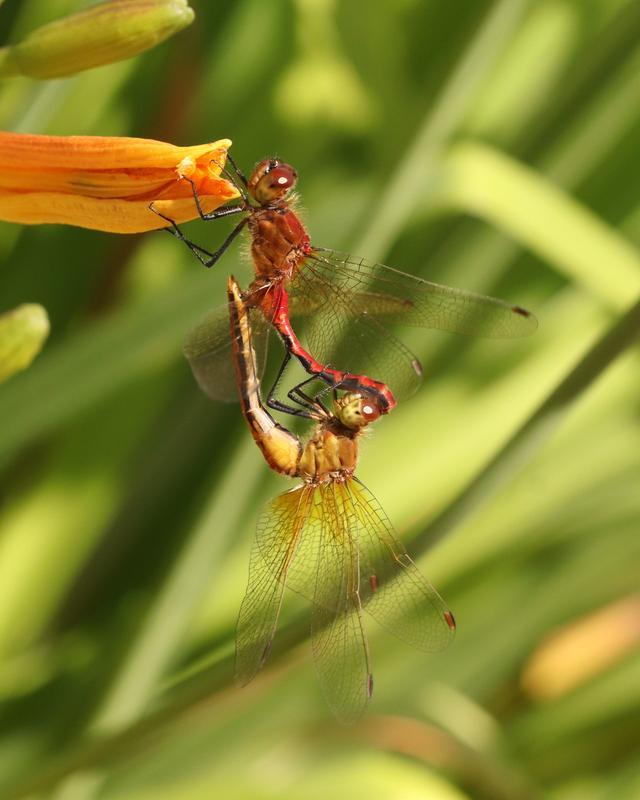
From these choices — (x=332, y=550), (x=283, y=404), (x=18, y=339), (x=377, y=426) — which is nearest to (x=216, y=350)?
(x=283, y=404)

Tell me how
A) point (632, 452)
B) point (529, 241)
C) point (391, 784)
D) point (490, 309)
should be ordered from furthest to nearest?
point (632, 452), point (391, 784), point (529, 241), point (490, 309)

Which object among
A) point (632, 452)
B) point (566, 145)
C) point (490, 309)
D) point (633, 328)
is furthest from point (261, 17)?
point (633, 328)

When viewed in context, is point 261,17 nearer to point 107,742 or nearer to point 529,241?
point 529,241

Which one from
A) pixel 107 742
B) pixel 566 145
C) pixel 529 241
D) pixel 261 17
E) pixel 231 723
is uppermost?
pixel 261 17

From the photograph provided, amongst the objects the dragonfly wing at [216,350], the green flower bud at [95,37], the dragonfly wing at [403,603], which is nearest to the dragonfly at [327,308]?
the dragonfly wing at [216,350]

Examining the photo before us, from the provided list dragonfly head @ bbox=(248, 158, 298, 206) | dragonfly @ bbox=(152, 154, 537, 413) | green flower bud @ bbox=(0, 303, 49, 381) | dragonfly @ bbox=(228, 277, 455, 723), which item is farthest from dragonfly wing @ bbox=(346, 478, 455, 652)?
green flower bud @ bbox=(0, 303, 49, 381)

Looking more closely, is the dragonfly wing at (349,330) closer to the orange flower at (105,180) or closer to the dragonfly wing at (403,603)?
the dragonfly wing at (403,603)

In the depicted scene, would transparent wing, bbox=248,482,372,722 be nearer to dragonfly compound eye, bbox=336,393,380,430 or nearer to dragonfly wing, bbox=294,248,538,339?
dragonfly compound eye, bbox=336,393,380,430

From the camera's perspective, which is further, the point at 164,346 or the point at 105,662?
the point at 105,662
